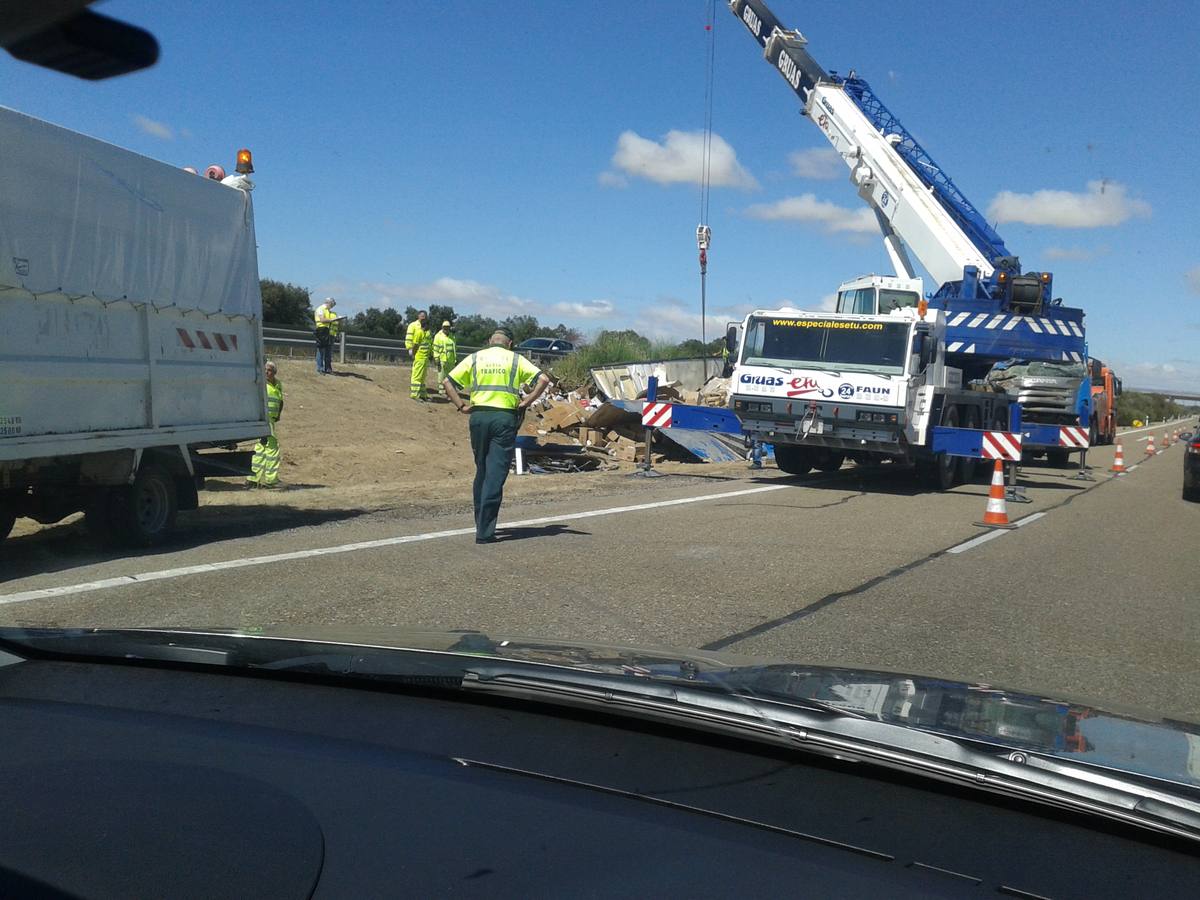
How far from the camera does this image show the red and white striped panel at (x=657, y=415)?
1702 centimetres

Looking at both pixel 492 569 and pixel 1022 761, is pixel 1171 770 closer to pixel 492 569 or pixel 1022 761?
pixel 1022 761

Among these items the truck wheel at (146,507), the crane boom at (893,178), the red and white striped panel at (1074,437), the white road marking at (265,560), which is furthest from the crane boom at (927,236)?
the truck wheel at (146,507)

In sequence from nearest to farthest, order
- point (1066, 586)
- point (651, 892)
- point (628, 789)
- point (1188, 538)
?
point (651, 892)
point (628, 789)
point (1066, 586)
point (1188, 538)

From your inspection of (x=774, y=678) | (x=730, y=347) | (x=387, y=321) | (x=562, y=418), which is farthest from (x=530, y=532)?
(x=387, y=321)

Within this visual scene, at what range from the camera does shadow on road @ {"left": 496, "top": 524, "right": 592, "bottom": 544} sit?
10045 millimetres

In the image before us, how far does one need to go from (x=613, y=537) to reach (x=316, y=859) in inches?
336

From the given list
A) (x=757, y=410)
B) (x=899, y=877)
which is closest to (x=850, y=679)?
(x=899, y=877)

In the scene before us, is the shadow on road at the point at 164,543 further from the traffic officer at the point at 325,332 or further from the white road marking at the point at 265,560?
the traffic officer at the point at 325,332

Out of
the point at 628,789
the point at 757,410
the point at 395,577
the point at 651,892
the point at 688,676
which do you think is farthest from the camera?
the point at 757,410

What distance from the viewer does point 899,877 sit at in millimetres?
1775

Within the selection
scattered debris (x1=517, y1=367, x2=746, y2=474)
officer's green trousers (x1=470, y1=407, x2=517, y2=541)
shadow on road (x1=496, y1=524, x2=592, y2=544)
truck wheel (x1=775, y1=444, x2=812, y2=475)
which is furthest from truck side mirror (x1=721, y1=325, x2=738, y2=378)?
officer's green trousers (x1=470, y1=407, x2=517, y2=541)

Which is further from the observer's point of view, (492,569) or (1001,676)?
(492,569)

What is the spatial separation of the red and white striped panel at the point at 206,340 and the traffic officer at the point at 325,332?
16.2m

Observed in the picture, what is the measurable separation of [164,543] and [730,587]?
5209 mm
